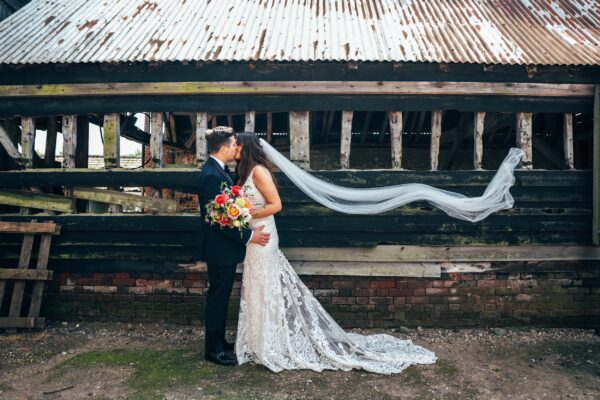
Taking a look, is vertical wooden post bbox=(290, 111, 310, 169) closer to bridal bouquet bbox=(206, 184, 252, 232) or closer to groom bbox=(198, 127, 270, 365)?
groom bbox=(198, 127, 270, 365)

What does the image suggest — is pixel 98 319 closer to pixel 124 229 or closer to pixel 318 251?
pixel 124 229

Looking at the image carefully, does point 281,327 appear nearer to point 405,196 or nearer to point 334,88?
point 405,196

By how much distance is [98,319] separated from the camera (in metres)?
5.38

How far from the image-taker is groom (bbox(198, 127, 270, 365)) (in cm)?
389

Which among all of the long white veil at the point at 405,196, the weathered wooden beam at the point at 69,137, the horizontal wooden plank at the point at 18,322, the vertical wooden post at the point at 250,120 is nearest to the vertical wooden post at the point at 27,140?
the weathered wooden beam at the point at 69,137

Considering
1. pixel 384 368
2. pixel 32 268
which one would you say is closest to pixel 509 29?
pixel 384 368

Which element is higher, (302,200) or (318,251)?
(302,200)

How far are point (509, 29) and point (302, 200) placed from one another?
368 cm

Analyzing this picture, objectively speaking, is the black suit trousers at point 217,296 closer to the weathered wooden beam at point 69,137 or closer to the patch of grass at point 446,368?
the patch of grass at point 446,368

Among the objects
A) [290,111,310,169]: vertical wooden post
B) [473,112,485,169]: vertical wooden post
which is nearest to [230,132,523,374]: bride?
[290,111,310,169]: vertical wooden post

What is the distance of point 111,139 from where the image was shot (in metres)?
5.29

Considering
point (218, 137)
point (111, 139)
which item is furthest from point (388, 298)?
point (111, 139)

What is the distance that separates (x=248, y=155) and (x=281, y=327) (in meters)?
1.72

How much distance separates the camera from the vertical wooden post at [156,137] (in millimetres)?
5227
